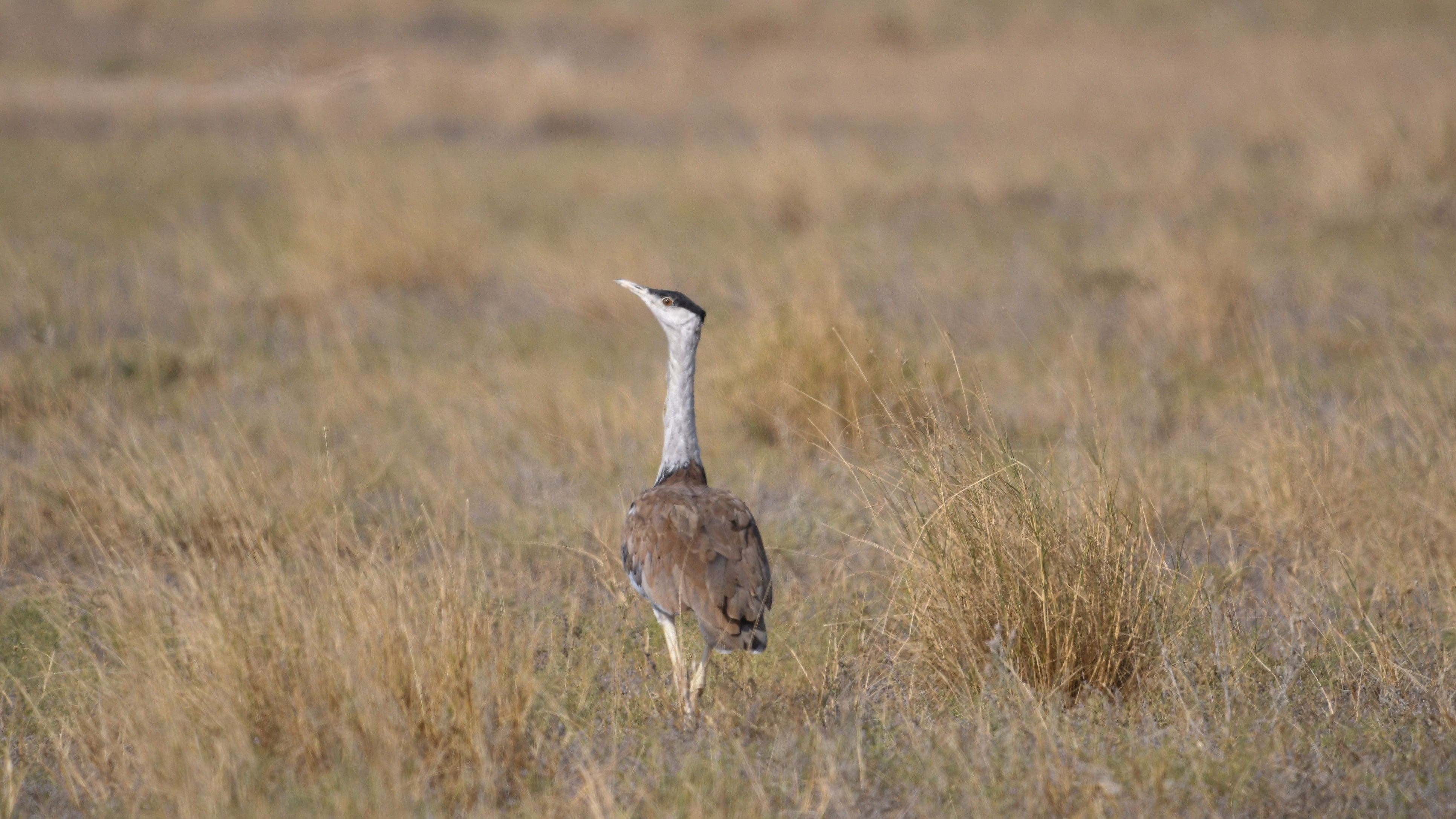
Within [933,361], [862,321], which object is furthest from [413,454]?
[933,361]

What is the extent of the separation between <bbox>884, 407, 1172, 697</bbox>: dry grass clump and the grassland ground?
0.02 m

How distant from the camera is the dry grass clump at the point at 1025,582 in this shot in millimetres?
3705

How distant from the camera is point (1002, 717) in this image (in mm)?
3545

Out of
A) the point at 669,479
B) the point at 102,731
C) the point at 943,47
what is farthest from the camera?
the point at 943,47

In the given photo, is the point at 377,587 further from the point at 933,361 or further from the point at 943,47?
the point at 943,47

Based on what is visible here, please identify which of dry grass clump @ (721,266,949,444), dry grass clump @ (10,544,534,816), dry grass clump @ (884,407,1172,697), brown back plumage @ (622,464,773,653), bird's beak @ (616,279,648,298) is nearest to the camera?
dry grass clump @ (10,544,534,816)

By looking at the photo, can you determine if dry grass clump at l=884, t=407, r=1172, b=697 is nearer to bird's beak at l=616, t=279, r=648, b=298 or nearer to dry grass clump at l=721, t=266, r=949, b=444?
bird's beak at l=616, t=279, r=648, b=298

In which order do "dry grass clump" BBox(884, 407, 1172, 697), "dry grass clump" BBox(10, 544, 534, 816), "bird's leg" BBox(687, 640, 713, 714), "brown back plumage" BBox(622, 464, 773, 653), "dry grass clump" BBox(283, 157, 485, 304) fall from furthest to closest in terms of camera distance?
"dry grass clump" BBox(283, 157, 485, 304)
"dry grass clump" BBox(884, 407, 1172, 697)
"bird's leg" BBox(687, 640, 713, 714)
"brown back plumage" BBox(622, 464, 773, 653)
"dry grass clump" BBox(10, 544, 534, 816)

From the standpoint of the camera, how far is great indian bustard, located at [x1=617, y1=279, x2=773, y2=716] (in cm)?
345

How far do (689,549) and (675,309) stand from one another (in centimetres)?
85

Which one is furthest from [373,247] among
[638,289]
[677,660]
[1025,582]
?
[1025,582]

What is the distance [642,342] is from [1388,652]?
5154 millimetres

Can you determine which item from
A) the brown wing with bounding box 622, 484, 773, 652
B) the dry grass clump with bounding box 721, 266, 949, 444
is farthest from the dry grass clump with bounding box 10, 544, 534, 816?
the dry grass clump with bounding box 721, 266, 949, 444

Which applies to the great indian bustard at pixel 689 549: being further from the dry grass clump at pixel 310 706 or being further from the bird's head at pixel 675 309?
the dry grass clump at pixel 310 706
